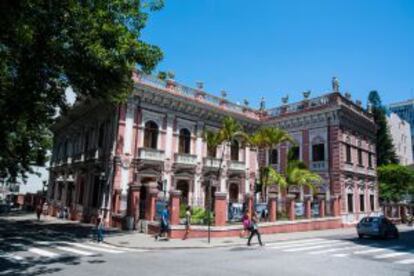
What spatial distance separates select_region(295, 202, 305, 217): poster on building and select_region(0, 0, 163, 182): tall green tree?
1453 centimetres

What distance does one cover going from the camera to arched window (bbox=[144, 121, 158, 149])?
2464 cm

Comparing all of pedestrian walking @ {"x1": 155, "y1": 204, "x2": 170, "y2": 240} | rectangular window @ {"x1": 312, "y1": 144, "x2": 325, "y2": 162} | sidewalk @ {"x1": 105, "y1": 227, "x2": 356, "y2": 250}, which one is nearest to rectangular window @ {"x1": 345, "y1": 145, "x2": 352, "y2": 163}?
rectangular window @ {"x1": 312, "y1": 144, "x2": 325, "y2": 162}

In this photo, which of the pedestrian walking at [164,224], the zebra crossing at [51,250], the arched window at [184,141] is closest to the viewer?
the zebra crossing at [51,250]

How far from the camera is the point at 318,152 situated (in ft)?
96.5

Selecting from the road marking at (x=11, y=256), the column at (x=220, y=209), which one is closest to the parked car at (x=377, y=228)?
the column at (x=220, y=209)

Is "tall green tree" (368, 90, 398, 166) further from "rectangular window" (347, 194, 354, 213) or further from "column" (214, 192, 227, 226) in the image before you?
"column" (214, 192, 227, 226)

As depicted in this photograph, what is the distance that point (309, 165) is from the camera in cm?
2975

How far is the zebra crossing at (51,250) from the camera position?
37.8 feet

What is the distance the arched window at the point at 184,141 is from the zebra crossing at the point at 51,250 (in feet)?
39.7

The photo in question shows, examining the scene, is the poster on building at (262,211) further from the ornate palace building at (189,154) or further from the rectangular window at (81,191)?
the rectangular window at (81,191)

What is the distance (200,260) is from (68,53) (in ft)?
29.5

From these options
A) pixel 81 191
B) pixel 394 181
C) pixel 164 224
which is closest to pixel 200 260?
pixel 164 224

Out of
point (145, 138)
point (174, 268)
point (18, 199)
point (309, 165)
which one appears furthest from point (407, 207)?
point (18, 199)

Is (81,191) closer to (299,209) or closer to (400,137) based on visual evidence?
(299,209)
